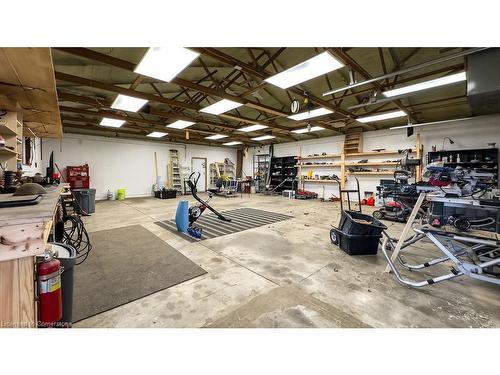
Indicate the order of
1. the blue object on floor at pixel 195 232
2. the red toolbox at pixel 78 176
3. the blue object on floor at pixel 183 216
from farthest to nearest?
the red toolbox at pixel 78 176
the blue object on floor at pixel 183 216
the blue object on floor at pixel 195 232

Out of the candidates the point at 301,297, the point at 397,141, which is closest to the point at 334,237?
the point at 301,297

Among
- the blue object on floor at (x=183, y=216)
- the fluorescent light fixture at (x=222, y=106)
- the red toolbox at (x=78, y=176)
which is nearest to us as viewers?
the blue object on floor at (x=183, y=216)

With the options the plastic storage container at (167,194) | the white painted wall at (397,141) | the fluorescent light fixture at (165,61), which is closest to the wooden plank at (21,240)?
the fluorescent light fixture at (165,61)

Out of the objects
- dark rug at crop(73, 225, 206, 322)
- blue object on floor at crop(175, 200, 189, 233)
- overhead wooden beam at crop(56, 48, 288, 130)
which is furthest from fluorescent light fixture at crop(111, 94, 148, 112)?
dark rug at crop(73, 225, 206, 322)

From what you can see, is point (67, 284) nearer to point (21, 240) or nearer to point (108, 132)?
point (21, 240)

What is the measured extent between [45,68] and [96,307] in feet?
7.08

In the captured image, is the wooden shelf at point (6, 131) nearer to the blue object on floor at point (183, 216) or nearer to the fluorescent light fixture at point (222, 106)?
the blue object on floor at point (183, 216)

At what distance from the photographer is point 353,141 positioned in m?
8.34

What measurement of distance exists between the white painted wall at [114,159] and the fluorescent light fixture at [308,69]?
26.1 feet

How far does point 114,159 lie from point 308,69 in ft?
28.5

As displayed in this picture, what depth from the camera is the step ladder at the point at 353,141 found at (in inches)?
321
